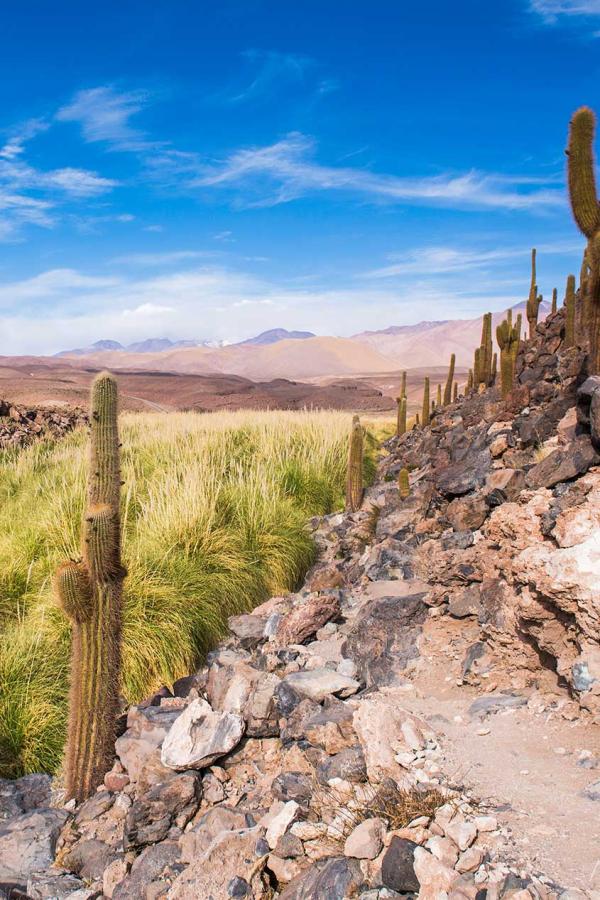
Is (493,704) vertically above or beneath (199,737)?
above

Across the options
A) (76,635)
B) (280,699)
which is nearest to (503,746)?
(280,699)

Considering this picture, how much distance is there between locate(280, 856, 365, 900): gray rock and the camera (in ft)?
8.48

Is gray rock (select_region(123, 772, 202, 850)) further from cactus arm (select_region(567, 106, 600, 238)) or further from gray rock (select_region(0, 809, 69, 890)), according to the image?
cactus arm (select_region(567, 106, 600, 238))

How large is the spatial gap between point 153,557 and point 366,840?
150 inches

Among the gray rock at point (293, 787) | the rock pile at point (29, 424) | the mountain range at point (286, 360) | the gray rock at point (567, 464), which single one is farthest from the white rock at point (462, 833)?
the mountain range at point (286, 360)

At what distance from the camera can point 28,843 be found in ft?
12.3

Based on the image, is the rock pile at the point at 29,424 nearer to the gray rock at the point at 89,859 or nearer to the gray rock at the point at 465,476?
the gray rock at the point at 465,476

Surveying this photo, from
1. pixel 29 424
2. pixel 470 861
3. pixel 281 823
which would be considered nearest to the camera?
pixel 470 861

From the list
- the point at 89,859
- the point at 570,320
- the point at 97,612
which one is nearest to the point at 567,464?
the point at 97,612

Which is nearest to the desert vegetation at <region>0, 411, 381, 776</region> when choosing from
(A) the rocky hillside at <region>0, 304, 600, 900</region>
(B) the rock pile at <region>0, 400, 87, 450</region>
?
(A) the rocky hillside at <region>0, 304, 600, 900</region>

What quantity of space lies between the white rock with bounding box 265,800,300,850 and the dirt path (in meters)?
0.75

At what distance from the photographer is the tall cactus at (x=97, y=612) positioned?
12.6 feet

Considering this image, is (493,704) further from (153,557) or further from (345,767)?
(153,557)

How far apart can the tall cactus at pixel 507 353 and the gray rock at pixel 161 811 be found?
28.3ft
